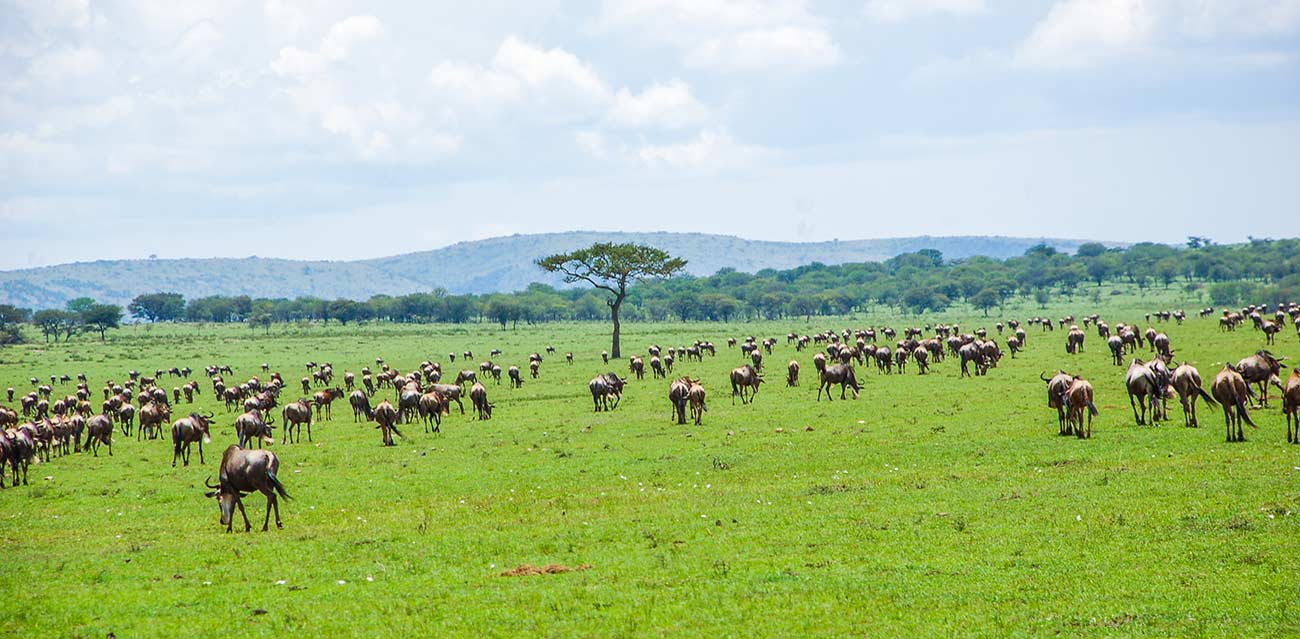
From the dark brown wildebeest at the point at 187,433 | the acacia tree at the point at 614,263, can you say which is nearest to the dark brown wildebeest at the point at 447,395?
the dark brown wildebeest at the point at 187,433

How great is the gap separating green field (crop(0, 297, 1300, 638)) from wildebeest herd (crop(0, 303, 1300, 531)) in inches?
36.7

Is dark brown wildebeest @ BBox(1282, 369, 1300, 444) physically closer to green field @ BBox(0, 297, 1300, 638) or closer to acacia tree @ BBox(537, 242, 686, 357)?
green field @ BBox(0, 297, 1300, 638)

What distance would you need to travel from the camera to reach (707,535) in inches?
663

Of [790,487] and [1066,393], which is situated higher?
[1066,393]

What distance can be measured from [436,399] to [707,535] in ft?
69.3

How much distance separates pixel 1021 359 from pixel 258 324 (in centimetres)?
14858

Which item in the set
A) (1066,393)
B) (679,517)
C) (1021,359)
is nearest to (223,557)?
(679,517)

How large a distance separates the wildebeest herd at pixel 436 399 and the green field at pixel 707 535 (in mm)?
932

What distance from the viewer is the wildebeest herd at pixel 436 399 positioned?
76.2ft

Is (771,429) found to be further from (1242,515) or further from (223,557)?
(223,557)

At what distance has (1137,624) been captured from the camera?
11.2m

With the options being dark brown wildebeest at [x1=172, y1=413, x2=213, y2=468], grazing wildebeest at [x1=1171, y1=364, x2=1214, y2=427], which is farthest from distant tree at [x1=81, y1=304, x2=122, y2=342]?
grazing wildebeest at [x1=1171, y1=364, x2=1214, y2=427]

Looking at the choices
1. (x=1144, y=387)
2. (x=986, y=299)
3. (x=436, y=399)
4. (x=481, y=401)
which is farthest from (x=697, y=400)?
(x=986, y=299)

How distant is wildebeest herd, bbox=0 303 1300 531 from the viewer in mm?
23234
